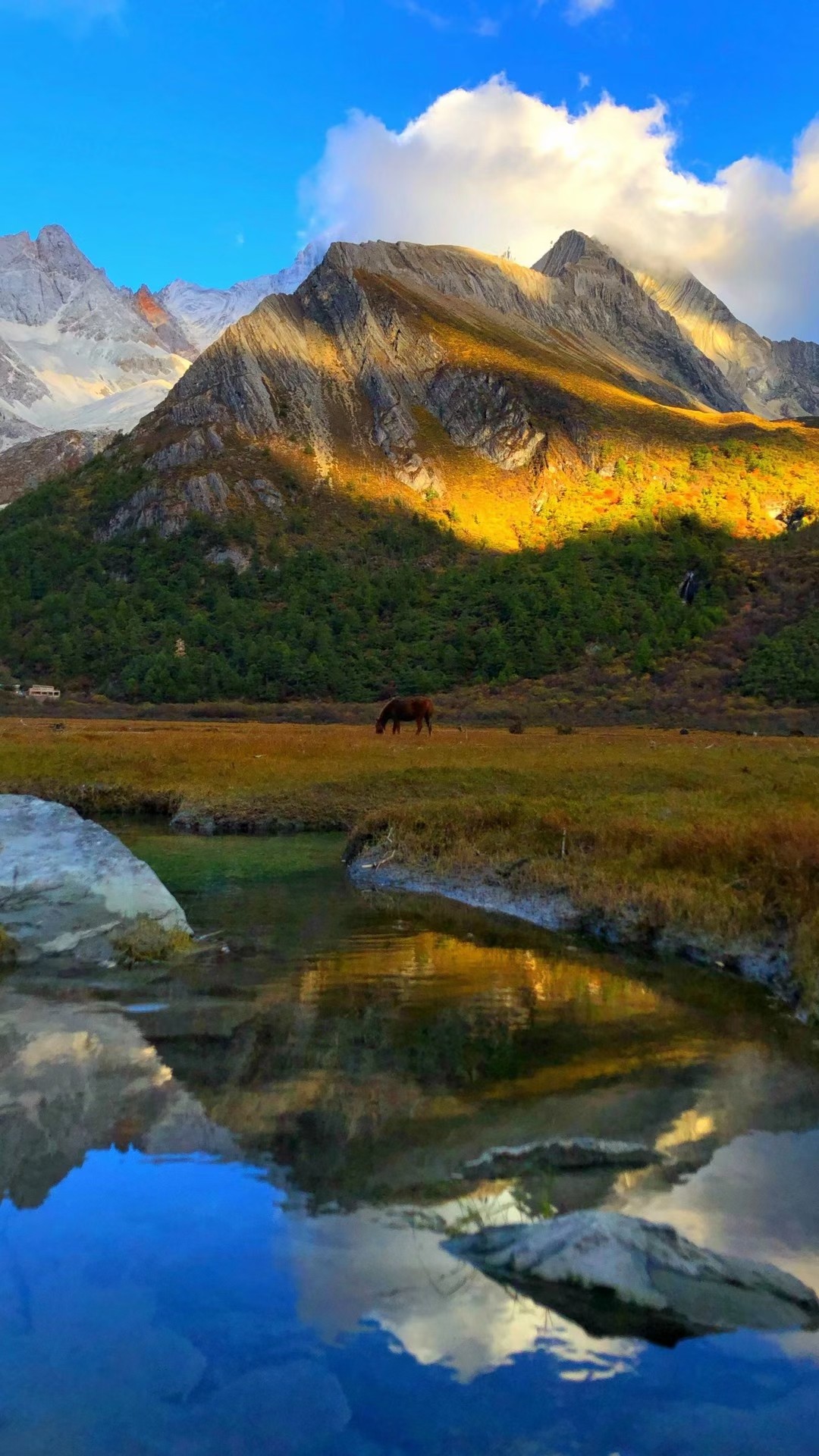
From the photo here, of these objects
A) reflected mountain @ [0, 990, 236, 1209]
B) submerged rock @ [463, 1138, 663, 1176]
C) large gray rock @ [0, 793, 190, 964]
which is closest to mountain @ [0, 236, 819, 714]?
large gray rock @ [0, 793, 190, 964]

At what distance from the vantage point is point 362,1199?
7.05 metres

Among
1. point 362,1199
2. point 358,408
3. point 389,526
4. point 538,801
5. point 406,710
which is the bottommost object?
point 362,1199

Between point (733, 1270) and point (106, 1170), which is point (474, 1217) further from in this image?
point (106, 1170)

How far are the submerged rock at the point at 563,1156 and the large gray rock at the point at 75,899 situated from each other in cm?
816

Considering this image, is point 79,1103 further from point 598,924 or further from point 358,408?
point 358,408

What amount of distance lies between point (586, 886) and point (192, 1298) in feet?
40.1

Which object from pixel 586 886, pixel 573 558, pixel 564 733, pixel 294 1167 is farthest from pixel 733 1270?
pixel 573 558

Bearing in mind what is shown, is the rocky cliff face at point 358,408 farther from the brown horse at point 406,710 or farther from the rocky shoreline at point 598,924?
the rocky shoreline at point 598,924

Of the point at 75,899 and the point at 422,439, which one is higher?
the point at 422,439

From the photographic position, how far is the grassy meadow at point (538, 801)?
1536 cm

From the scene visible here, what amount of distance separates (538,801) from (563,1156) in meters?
16.6

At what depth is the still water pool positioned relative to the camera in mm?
4938

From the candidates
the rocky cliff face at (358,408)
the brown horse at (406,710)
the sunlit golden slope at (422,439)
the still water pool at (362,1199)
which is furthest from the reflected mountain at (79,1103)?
the rocky cliff face at (358,408)

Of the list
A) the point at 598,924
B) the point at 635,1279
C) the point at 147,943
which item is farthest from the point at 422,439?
the point at 635,1279
